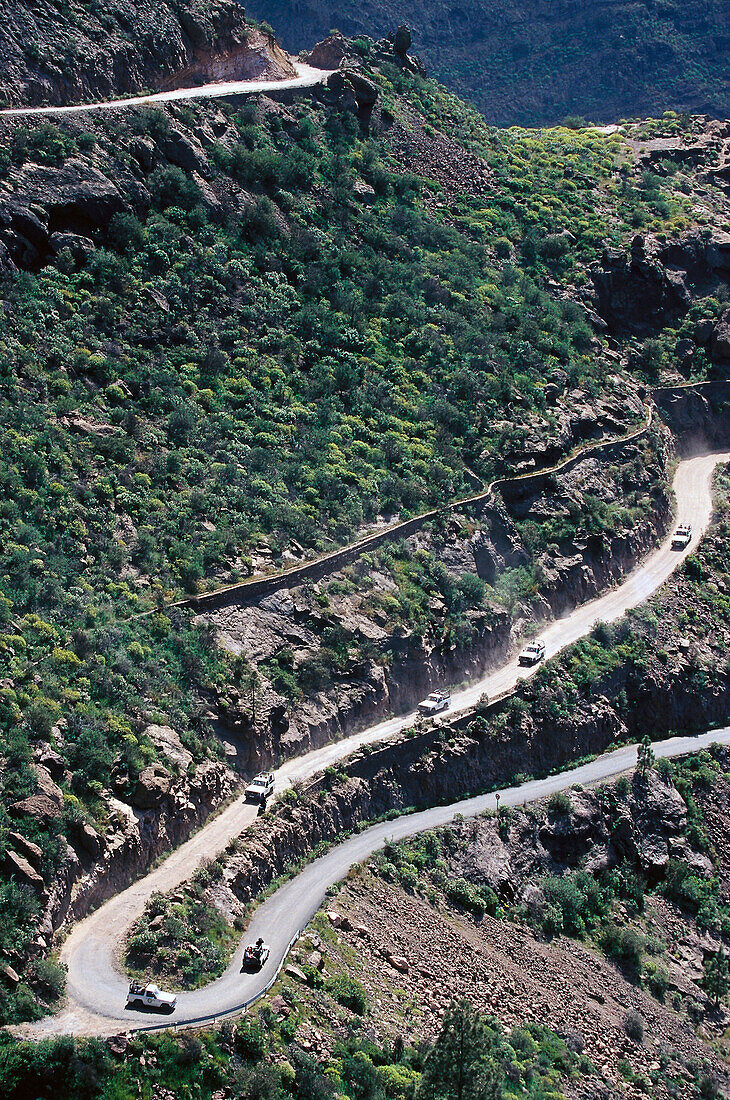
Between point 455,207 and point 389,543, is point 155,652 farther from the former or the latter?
point 455,207

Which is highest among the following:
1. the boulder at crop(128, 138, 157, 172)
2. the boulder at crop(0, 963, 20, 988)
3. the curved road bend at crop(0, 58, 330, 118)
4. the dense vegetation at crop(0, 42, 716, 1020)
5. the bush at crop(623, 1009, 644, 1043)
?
the curved road bend at crop(0, 58, 330, 118)

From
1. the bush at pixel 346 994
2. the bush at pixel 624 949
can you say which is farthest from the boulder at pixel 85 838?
the bush at pixel 624 949

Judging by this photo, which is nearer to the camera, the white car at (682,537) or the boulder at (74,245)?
the boulder at (74,245)

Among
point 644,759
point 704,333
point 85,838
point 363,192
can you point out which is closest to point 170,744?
point 85,838

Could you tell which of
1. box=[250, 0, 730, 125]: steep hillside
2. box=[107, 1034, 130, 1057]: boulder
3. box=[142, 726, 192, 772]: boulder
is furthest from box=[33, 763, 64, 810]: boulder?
box=[250, 0, 730, 125]: steep hillside

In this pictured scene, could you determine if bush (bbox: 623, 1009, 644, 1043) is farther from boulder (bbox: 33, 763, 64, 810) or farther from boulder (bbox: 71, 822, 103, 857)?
boulder (bbox: 33, 763, 64, 810)

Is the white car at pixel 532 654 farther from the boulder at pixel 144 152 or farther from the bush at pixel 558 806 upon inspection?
the boulder at pixel 144 152
